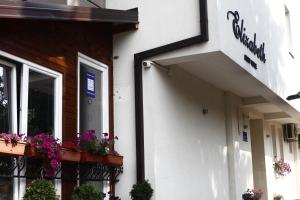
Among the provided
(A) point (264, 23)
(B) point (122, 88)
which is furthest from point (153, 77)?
(A) point (264, 23)

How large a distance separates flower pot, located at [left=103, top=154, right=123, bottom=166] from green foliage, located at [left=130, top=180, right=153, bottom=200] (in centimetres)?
43

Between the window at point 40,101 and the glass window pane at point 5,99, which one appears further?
the window at point 40,101

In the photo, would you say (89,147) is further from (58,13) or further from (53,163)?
(58,13)

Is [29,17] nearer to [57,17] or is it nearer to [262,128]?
[57,17]

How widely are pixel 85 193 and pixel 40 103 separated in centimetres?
128

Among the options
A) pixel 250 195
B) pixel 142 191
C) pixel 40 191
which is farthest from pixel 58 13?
pixel 250 195

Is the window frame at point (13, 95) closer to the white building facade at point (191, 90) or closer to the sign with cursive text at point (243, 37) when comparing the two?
the white building facade at point (191, 90)

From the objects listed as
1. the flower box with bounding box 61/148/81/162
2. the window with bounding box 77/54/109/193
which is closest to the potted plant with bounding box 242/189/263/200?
the window with bounding box 77/54/109/193

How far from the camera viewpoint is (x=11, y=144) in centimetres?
518

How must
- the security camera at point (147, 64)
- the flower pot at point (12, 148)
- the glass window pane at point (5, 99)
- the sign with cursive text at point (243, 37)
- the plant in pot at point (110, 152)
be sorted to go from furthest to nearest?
the sign with cursive text at point (243, 37), the security camera at point (147, 64), the plant in pot at point (110, 152), the glass window pane at point (5, 99), the flower pot at point (12, 148)

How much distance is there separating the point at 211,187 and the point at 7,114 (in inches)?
180

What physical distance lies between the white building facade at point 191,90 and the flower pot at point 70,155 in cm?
123

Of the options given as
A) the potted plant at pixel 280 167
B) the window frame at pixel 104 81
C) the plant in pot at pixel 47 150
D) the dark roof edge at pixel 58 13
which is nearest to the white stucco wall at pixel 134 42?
the window frame at pixel 104 81

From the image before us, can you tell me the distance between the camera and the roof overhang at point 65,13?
17.3 feet
